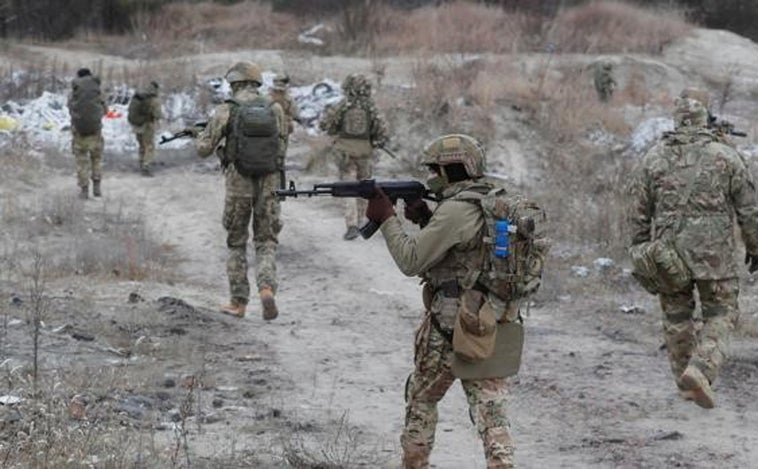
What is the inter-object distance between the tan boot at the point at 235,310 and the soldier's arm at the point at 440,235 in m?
4.53

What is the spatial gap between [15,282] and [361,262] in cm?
357

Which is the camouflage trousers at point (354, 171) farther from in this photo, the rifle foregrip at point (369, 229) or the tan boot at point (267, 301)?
the rifle foregrip at point (369, 229)

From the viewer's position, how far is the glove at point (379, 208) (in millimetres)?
5012

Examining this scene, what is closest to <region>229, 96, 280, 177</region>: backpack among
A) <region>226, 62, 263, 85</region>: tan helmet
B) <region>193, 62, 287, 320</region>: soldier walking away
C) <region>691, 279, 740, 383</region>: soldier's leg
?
<region>193, 62, 287, 320</region>: soldier walking away

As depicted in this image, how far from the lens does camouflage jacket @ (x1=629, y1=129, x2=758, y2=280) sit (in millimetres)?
6645


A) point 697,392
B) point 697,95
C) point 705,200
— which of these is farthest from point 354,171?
point 697,392

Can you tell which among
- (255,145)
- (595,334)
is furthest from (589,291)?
(255,145)

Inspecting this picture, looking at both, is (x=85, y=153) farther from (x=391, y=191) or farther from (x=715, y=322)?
(x=391, y=191)

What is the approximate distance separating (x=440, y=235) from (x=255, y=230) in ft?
14.6

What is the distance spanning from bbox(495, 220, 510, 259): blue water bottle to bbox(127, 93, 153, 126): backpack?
1407 cm

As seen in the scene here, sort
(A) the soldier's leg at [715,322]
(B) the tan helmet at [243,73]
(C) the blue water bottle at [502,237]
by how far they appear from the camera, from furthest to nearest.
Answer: (B) the tan helmet at [243,73], (A) the soldier's leg at [715,322], (C) the blue water bottle at [502,237]

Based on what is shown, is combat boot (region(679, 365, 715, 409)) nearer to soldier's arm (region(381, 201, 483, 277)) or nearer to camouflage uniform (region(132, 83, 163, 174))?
soldier's arm (region(381, 201, 483, 277))

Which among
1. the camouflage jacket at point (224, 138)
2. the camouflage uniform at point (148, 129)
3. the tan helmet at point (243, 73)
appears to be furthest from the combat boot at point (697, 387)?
the camouflage uniform at point (148, 129)

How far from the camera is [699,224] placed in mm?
6660
